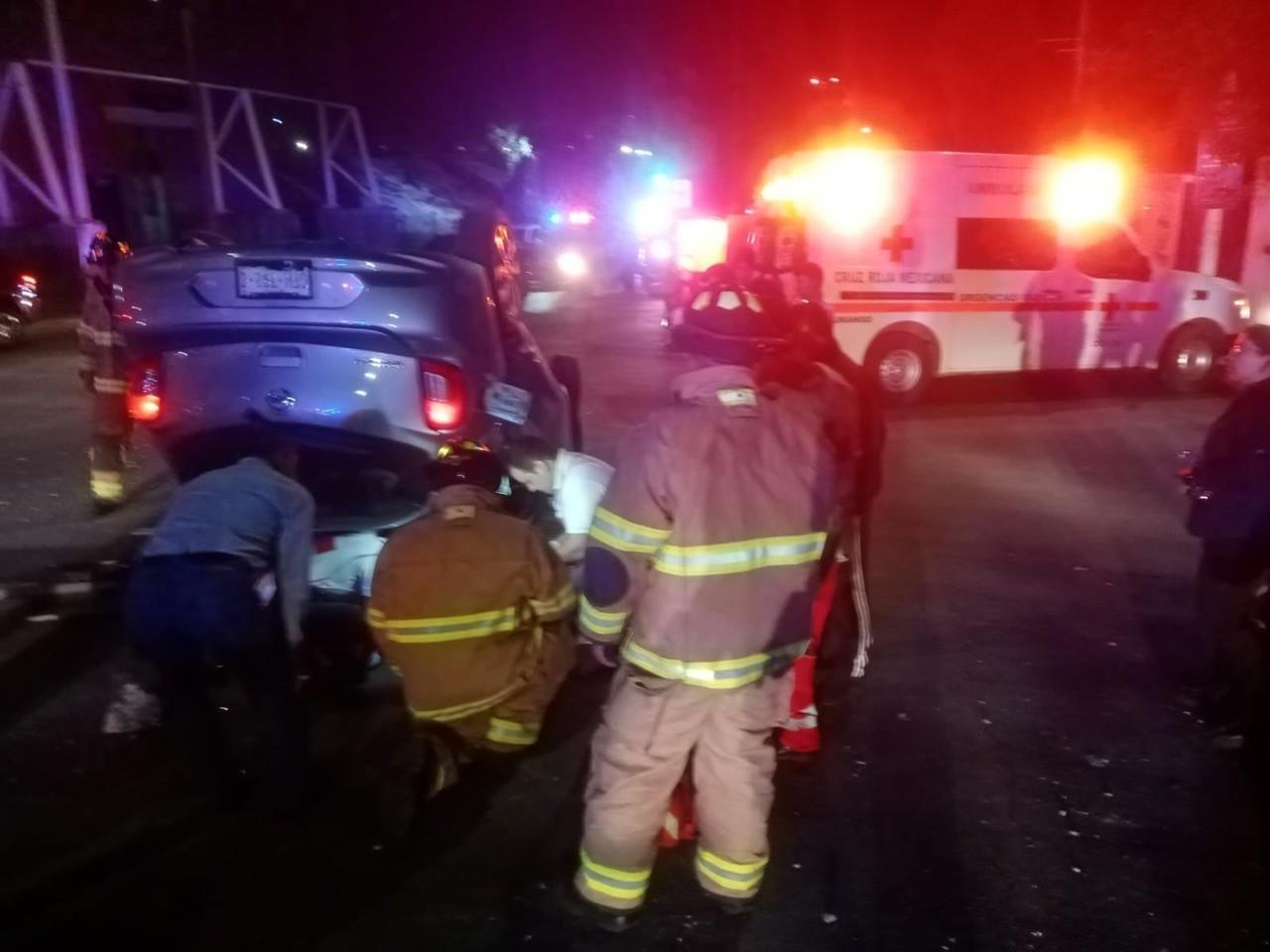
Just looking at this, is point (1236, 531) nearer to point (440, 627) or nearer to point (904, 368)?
point (440, 627)

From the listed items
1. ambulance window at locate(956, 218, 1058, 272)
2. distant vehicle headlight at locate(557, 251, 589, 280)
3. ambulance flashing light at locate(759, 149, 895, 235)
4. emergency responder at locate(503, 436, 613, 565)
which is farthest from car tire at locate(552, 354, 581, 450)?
distant vehicle headlight at locate(557, 251, 589, 280)

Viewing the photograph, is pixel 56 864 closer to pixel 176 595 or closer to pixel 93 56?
pixel 176 595

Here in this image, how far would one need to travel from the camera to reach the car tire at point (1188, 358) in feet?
40.5

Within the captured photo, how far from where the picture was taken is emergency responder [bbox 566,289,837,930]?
9.64 feet

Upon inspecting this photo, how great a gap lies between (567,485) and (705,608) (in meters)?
1.87

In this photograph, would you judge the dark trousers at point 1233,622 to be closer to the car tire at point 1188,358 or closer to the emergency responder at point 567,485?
the emergency responder at point 567,485

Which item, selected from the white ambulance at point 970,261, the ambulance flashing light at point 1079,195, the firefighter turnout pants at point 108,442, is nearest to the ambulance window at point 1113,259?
the white ambulance at point 970,261

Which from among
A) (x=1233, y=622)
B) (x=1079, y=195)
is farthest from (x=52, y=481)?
(x=1079, y=195)

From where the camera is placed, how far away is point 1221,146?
538 inches

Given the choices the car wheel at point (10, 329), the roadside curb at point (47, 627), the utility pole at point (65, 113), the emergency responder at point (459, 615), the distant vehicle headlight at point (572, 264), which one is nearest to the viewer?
the emergency responder at point (459, 615)

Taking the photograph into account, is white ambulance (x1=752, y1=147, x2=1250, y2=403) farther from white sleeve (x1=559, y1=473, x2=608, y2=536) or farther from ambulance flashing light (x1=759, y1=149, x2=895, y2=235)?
white sleeve (x1=559, y1=473, x2=608, y2=536)

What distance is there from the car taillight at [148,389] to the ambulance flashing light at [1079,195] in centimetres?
959

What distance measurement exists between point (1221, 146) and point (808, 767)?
41.2ft

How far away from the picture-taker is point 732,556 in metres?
2.98
